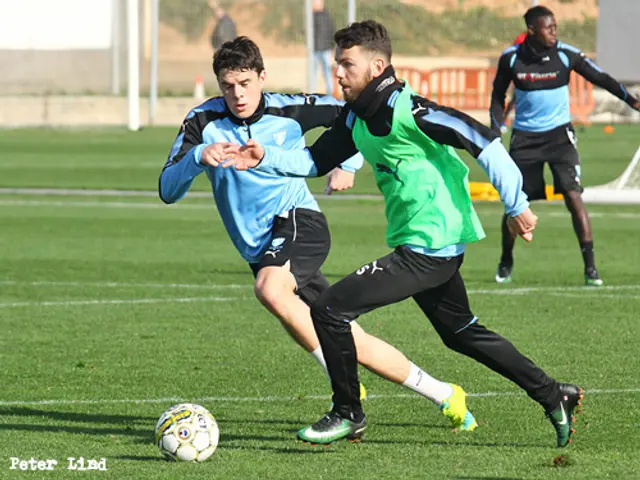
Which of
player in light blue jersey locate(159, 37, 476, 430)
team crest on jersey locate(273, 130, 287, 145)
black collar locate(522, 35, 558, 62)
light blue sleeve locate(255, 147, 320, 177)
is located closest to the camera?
light blue sleeve locate(255, 147, 320, 177)

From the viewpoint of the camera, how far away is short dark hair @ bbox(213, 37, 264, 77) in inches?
319

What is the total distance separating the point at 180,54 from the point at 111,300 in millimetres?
34557

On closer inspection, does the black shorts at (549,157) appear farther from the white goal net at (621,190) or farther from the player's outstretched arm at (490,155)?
the white goal net at (621,190)

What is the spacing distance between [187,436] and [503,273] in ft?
23.1

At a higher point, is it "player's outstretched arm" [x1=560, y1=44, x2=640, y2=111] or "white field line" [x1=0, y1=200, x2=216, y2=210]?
"player's outstretched arm" [x1=560, y1=44, x2=640, y2=111]

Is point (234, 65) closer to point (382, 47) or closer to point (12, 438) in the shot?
point (382, 47)

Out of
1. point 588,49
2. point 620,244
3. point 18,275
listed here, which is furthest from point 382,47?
point 588,49

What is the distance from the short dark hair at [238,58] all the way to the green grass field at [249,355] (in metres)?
1.79

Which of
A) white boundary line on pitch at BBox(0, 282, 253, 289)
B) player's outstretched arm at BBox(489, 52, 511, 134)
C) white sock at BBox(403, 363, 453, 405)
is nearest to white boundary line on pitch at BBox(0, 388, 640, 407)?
white sock at BBox(403, 363, 453, 405)

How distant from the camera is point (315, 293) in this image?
843cm

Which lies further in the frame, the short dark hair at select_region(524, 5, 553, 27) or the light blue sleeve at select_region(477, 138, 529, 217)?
the short dark hair at select_region(524, 5, 553, 27)

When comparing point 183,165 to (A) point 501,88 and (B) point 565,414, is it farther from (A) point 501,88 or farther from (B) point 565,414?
(A) point 501,88

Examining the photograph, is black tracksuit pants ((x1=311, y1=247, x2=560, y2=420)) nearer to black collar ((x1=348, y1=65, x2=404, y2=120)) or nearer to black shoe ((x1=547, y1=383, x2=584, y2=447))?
black shoe ((x1=547, y1=383, x2=584, y2=447))

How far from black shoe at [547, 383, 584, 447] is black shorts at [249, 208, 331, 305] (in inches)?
62.5
